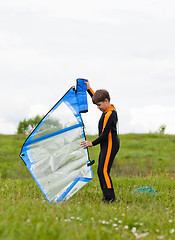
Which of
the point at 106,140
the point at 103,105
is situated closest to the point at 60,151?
the point at 106,140

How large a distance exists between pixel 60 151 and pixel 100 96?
1.29m

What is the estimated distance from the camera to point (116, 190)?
7.31m

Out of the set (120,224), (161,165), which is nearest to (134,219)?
(120,224)

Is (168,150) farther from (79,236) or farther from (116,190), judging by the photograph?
(79,236)

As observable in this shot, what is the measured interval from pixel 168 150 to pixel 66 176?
12.7 metres

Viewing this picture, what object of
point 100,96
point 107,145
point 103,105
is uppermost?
point 100,96

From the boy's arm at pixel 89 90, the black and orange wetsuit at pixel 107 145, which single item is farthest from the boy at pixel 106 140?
the boy's arm at pixel 89 90

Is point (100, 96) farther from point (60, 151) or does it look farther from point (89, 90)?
point (60, 151)

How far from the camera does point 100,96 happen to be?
5.48m

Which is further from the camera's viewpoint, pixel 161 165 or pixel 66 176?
pixel 161 165

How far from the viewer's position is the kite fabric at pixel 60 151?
→ 530 cm

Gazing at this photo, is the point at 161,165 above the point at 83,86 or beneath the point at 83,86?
beneath

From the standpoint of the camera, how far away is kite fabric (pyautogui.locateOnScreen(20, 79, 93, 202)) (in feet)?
17.4

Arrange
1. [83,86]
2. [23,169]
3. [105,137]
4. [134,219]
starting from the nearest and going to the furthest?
[134,219] → [105,137] → [83,86] → [23,169]
